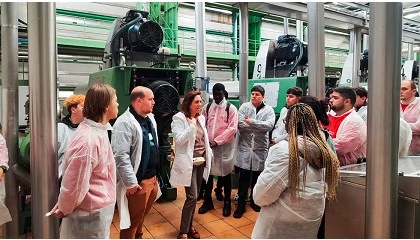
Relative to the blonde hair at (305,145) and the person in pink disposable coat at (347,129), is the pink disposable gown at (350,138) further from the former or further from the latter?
the blonde hair at (305,145)

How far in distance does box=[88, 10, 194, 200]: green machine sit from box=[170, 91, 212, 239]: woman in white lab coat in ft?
1.99

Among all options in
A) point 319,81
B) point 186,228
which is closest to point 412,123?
point 319,81

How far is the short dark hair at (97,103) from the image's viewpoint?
5.24ft

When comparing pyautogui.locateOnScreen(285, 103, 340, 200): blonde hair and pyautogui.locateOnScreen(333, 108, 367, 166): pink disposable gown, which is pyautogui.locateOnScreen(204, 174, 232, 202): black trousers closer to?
pyautogui.locateOnScreen(333, 108, 367, 166): pink disposable gown

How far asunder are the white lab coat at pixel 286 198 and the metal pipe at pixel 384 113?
10.0 inches

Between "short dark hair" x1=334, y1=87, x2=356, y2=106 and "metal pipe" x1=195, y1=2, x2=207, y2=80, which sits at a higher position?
"metal pipe" x1=195, y1=2, x2=207, y2=80

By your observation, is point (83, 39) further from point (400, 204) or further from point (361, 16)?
point (400, 204)

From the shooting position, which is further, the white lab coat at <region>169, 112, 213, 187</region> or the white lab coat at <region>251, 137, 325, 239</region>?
the white lab coat at <region>169, 112, 213, 187</region>

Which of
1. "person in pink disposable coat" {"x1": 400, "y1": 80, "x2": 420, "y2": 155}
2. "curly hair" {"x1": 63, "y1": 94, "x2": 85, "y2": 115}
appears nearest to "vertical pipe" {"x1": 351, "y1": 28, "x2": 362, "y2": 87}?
"person in pink disposable coat" {"x1": 400, "y1": 80, "x2": 420, "y2": 155}

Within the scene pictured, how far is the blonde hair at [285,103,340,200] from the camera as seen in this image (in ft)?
4.66

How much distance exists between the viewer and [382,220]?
139cm

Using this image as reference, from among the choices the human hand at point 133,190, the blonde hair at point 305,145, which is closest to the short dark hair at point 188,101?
the human hand at point 133,190

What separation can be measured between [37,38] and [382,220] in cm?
206

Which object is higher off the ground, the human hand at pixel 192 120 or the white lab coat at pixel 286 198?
the human hand at pixel 192 120
